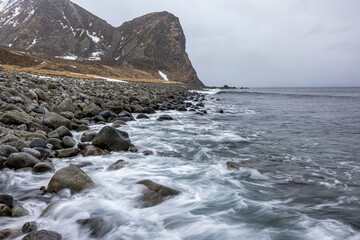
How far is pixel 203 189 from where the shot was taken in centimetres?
465

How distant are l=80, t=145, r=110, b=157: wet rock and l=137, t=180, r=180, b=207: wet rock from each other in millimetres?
1944

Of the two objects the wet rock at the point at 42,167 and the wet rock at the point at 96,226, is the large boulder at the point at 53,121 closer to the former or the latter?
the wet rock at the point at 42,167

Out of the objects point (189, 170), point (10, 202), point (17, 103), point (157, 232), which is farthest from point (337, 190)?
point (17, 103)

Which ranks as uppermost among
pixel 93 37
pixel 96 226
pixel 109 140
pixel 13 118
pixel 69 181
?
pixel 93 37

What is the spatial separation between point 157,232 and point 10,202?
216 cm

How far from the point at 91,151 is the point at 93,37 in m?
141

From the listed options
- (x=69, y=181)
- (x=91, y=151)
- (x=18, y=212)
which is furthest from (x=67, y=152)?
(x=18, y=212)

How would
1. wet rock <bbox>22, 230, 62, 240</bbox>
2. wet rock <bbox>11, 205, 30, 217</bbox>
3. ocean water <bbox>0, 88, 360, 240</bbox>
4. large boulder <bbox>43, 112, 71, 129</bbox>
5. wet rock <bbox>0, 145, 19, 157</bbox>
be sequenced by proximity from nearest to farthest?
wet rock <bbox>22, 230, 62, 240</bbox>
wet rock <bbox>11, 205, 30, 217</bbox>
ocean water <bbox>0, 88, 360, 240</bbox>
wet rock <bbox>0, 145, 19, 157</bbox>
large boulder <bbox>43, 112, 71, 129</bbox>

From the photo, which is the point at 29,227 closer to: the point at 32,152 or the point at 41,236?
the point at 41,236

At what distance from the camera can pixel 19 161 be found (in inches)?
180

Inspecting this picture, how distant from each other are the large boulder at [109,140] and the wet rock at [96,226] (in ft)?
9.73

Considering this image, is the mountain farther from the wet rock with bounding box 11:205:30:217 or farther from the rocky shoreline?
the wet rock with bounding box 11:205:30:217

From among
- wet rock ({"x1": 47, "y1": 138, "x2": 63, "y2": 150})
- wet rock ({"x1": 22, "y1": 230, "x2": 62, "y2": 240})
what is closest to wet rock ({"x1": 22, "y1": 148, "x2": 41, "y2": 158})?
wet rock ({"x1": 47, "y1": 138, "x2": 63, "y2": 150})

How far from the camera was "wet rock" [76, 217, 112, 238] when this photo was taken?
10.4ft
